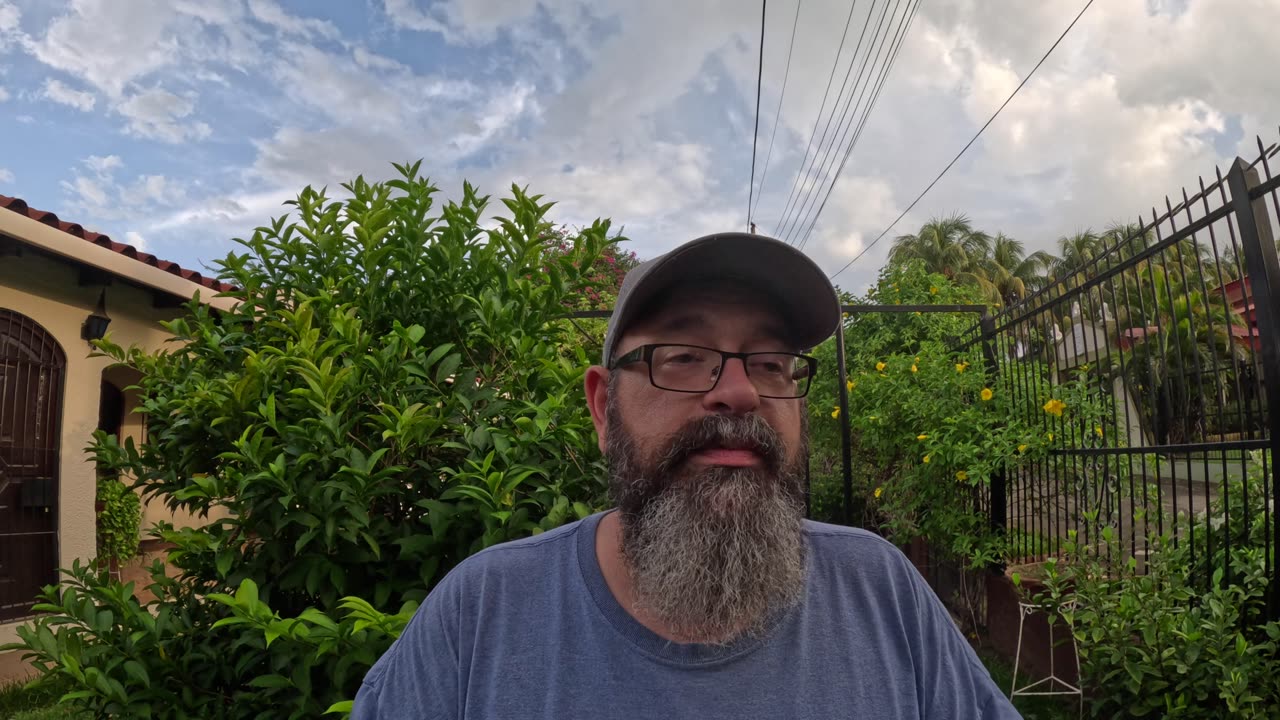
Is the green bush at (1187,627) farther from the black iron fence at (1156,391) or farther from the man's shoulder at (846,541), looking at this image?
the man's shoulder at (846,541)

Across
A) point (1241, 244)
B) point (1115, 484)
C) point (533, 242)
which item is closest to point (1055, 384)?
point (1115, 484)

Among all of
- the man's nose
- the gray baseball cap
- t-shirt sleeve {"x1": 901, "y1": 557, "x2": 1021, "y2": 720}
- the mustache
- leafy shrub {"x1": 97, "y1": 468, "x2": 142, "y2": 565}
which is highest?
the gray baseball cap

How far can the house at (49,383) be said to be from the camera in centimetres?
600

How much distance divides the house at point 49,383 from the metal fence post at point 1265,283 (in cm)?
703

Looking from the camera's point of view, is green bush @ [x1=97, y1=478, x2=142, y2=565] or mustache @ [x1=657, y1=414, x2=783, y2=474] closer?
mustache @ [x1=657, y1=414, x2=783, y2=474]

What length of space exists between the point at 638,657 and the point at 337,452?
1.34 m

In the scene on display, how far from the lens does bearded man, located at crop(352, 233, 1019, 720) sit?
1270 millimetres

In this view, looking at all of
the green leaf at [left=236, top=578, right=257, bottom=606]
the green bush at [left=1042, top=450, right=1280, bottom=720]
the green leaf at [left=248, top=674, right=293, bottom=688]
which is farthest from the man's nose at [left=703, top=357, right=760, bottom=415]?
the green bush at [left=1042, top=450, right=1280, bottom=720]

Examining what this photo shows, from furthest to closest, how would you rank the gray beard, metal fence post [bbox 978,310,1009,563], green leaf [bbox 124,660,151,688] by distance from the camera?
metal fence post [bbox 978,310,1009,563], green leaf [bbox 124,660,151,688], the gray beard

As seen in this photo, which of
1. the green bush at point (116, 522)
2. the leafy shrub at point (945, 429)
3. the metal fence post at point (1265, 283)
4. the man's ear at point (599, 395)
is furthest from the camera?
the green bush at point (116, 522)

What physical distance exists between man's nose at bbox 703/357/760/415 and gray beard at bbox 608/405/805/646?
2 cm

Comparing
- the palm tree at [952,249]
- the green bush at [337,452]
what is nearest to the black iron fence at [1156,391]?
the green bush at [337,452]

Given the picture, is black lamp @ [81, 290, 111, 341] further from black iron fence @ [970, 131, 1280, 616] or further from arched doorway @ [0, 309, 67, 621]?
black iron fence @ [970, 131, 1280, 616]

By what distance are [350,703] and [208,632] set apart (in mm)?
1106
